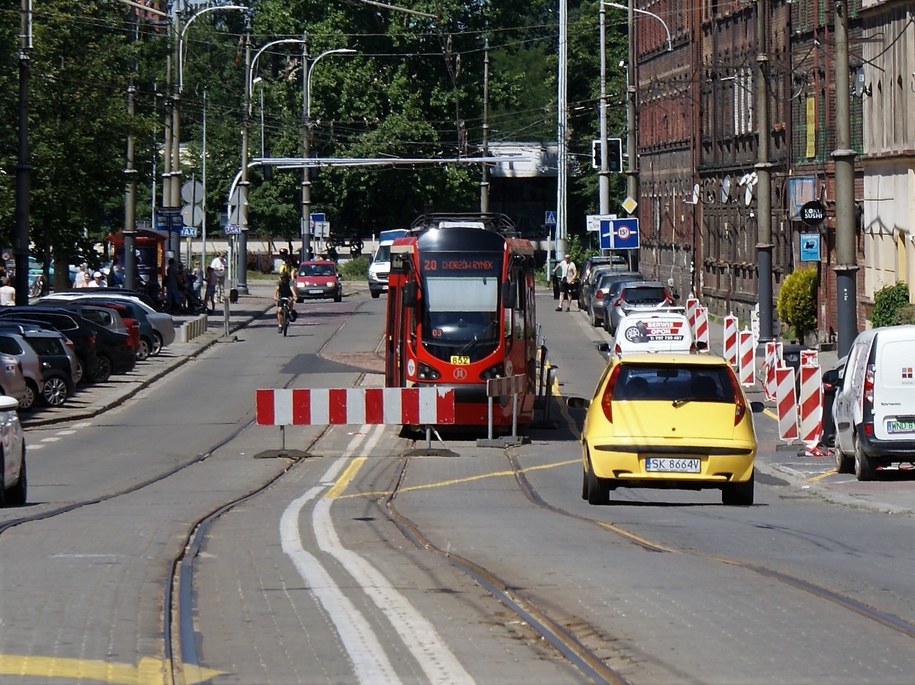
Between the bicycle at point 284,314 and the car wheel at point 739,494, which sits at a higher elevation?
the bicycle at point 284,314

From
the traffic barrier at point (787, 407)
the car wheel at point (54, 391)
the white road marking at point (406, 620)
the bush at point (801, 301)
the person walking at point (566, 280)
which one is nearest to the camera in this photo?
the white road marking at point (406, 620)

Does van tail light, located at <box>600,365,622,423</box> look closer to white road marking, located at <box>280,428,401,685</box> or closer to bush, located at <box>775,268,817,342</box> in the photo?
Answer: white road marking, located at <box>280,428,401,685</box>

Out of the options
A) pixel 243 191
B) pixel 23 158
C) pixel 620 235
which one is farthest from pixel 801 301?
pixel 243 191

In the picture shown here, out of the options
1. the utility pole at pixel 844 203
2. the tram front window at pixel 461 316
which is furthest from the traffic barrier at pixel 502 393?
the utility pole at pixel 844 203

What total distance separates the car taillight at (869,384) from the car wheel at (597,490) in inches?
151

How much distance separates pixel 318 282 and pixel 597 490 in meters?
54.5

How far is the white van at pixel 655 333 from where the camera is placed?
36281mm

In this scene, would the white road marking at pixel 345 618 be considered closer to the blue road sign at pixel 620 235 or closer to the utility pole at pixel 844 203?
the utility pole at pixel 844 203

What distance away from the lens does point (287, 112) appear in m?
93.0

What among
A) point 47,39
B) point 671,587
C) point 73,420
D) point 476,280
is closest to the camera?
point 671,587

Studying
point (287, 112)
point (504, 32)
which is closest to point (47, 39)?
point (287, 112)

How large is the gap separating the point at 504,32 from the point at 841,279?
3004 inches

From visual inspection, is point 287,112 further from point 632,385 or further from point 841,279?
point 632,385

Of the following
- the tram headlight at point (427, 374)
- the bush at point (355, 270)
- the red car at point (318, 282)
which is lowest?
the tram headlight at point (427, 374)
